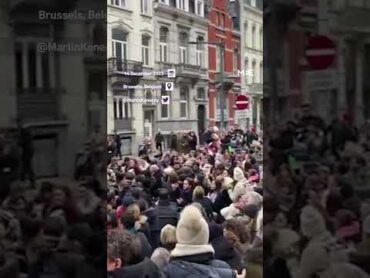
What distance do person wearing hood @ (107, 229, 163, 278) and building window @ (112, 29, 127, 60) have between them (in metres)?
1.15

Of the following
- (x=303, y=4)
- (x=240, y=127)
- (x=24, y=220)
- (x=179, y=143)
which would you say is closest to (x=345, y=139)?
(x=303, y=4)

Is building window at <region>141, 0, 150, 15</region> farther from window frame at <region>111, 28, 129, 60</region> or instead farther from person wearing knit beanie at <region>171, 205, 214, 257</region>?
person wearing knit beanie at <region>171, 205, 214, 257</region>

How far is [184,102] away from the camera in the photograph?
172 inches

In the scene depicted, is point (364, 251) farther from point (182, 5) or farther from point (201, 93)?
point (182, 5)

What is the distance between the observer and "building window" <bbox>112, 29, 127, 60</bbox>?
417 centimetres

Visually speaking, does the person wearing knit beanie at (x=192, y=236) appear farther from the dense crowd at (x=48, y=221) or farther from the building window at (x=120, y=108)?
the building window at (x=120, y=108)

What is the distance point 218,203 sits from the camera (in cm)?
454

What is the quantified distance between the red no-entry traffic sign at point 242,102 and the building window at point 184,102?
35 cm

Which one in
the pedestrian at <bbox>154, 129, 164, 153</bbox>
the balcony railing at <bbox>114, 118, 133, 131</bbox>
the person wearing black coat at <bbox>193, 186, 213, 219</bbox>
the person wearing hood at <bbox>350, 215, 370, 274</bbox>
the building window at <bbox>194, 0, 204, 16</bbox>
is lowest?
the person wearing hood at <bbox>350, 215, 370, 274</bbox>

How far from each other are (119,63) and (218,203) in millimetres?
1192

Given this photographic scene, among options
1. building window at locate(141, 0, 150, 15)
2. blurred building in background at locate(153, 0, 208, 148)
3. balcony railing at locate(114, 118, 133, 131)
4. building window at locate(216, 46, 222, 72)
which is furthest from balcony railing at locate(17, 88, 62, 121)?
building window at locate(216, 46, 222, 72)

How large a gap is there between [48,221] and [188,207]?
34.9 inches

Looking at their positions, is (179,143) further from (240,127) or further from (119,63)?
(119,63)

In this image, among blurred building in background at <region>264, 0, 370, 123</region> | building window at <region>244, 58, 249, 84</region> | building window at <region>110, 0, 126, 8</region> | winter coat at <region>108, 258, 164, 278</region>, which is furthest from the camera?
building window at <region>244, 58, 249, 84</region>
